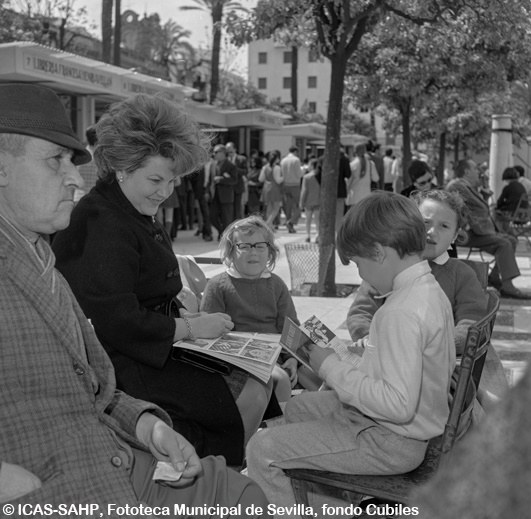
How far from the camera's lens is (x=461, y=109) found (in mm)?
23672

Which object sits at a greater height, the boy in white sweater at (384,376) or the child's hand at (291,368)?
the boy in white sweater at (384,376)

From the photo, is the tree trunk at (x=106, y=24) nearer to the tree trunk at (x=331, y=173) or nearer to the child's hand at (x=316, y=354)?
the tree trunk at (x=331, y=173)

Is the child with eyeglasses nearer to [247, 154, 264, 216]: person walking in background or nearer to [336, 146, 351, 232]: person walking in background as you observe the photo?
[336, 146, 351, 232]: person walking in background

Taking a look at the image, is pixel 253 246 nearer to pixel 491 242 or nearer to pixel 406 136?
pixel 491 242

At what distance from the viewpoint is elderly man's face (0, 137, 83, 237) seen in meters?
1.97

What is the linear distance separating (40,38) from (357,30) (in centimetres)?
1950

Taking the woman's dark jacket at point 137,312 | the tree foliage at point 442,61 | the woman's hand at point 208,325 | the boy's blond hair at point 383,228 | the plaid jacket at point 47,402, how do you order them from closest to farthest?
the plaid jacket at point 47,402
the boy's blond hair at point 383,228
the woman's dark jacket at point 137,312
the woman's hand at point 208,325
the tree foliage at point 442,61

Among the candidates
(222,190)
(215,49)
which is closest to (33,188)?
(222,190)

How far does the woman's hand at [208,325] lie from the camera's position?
10.0 feet

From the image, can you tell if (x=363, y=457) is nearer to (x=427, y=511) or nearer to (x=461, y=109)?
(x=427, y=511)

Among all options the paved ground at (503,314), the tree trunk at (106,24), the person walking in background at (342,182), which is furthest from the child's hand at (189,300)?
the tree trunk at (106,24)

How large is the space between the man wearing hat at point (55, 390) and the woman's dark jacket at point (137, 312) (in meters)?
0.63

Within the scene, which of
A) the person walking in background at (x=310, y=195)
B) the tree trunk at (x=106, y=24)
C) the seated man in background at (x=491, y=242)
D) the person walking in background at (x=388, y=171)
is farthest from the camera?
the person walking in background at (x=388, y=171)

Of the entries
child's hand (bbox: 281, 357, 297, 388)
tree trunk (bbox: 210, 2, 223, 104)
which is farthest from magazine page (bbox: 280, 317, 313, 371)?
tree trunk (bbox: 210, 2, 223, 104)
